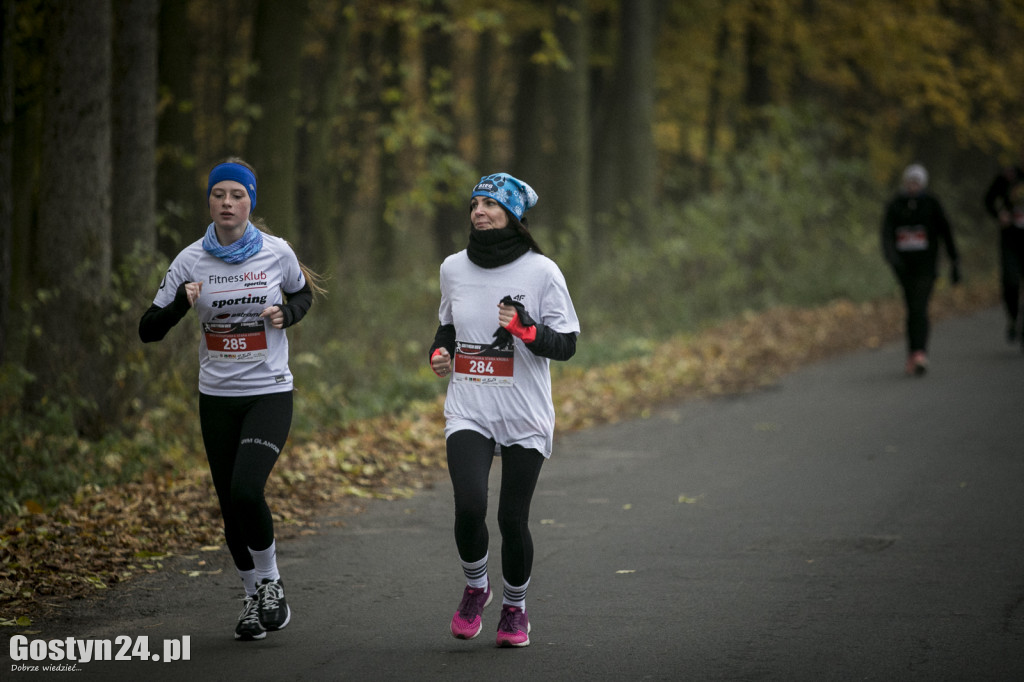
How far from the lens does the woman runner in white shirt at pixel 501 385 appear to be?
5.44 meters

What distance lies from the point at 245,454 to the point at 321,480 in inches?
149

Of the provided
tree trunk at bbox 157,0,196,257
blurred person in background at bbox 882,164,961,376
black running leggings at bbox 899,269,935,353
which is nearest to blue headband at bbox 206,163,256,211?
tree trunk at bbox 157,0,196,257

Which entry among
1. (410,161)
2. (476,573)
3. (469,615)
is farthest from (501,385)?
(410,161)

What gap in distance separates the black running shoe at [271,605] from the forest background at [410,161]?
1.63 meters

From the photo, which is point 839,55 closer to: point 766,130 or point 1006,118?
point 766,130

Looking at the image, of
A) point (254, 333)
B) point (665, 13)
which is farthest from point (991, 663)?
point (665, 13)

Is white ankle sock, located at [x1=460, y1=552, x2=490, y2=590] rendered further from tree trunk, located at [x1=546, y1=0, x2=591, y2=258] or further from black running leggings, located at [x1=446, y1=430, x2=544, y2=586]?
tree trunk, located at [x1=546, y1=0, x2=591, y2=258]

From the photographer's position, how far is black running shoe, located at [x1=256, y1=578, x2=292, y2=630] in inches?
223

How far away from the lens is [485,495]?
5.46 m

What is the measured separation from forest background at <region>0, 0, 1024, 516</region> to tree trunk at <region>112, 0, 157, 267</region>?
2 cm

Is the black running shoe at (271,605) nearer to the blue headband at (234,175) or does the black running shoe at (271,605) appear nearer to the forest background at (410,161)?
the forest background at (410,161)

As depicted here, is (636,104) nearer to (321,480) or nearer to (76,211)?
(76,211)

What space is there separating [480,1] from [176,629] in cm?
1973

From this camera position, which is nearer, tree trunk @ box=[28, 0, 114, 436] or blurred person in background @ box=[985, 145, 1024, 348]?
tree trunk @ box=[28, 0, 114, 436]
